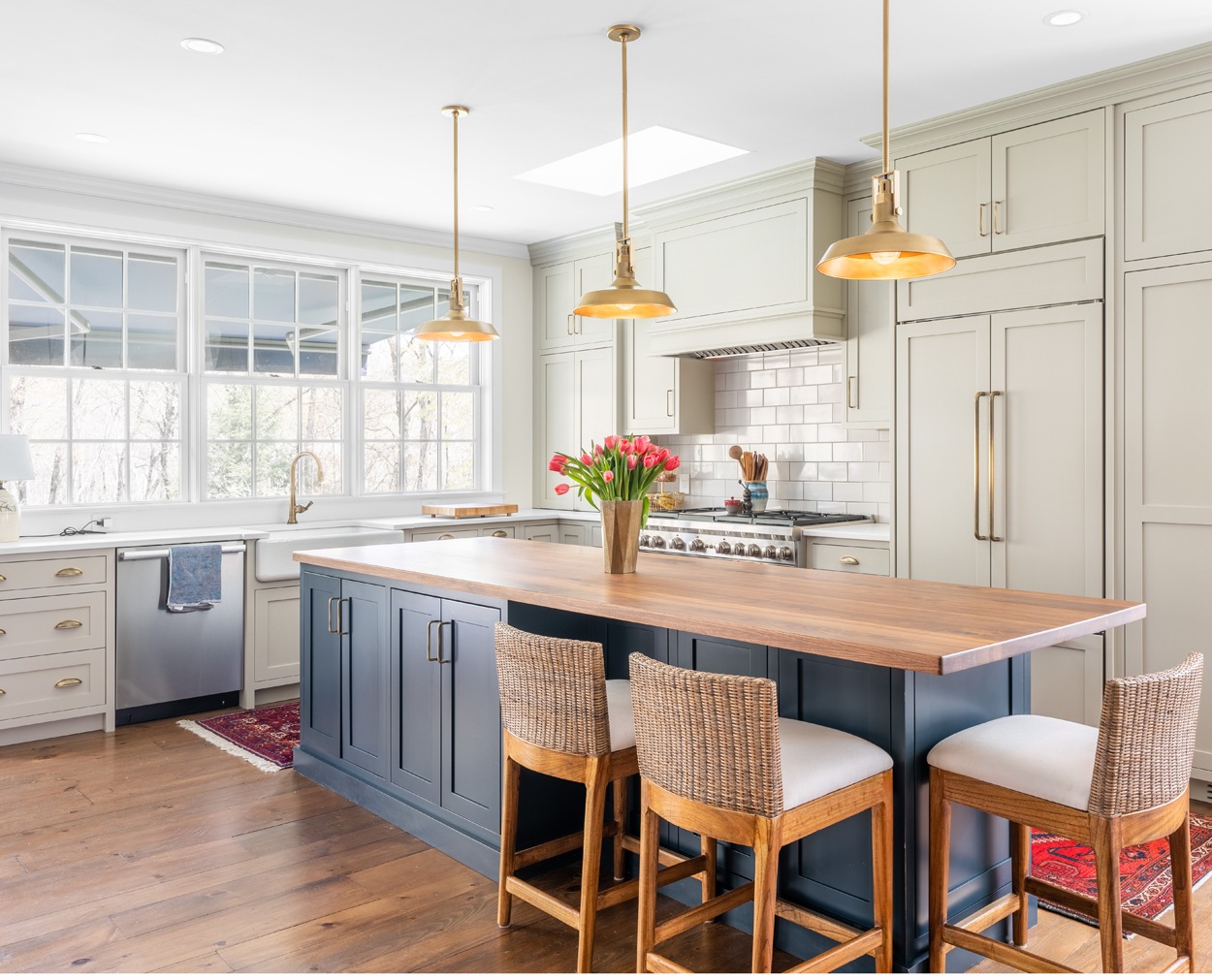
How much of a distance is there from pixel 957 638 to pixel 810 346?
3577 mm

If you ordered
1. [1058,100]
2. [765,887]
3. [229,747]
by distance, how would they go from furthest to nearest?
[229,747] → [1058,100] → [765,887]

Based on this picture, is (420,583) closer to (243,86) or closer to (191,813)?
(191,813)

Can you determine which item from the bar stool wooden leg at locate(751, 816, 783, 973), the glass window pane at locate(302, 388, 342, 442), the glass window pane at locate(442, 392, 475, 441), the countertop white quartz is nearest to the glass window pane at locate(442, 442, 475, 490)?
the glass window pane at locate(442, 392, 475, 441)

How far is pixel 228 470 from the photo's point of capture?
5.54 m

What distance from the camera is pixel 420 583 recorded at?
311 centimetres

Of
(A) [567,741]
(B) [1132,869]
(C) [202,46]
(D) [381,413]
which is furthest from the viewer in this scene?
(D) [381,413]

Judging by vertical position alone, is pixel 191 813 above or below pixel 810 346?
below

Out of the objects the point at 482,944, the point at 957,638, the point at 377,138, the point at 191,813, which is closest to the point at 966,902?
the point at 957,638

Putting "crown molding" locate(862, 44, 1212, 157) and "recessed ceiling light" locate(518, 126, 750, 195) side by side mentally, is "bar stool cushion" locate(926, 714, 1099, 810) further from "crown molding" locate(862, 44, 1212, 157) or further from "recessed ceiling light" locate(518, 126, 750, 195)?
"recessed ceiling light" locate(518, 126, 750, 195)

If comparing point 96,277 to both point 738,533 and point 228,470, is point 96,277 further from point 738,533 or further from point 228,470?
point 738,533

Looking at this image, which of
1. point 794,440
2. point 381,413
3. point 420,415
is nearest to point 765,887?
point 794,440

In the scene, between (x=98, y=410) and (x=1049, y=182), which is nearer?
(x=1049, y=182)

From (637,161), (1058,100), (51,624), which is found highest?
(637,161)

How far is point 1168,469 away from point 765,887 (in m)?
2.58
